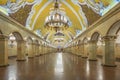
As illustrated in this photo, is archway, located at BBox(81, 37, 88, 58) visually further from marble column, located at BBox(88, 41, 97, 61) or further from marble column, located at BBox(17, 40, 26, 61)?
marble column, located at BBox(17, 40, 26, 61)

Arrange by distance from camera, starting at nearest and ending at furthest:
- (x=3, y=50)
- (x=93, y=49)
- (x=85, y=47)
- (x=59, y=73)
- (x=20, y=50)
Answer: (x=59, y=73)
(x=3, y=50)
(x=20, y=50)
(x=93, y=49)
(x=85, y=47)

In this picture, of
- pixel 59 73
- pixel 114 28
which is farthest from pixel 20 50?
pixel 114 28

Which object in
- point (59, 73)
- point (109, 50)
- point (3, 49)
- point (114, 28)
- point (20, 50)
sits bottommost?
point (59, 73)

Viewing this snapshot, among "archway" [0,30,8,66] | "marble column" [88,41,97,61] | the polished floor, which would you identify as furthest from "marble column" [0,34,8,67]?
"marble column" [88,41,97,61]

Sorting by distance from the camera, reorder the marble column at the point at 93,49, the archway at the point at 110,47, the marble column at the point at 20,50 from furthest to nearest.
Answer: the marble column at the point at 93,49, the marble column at the point at 20,50, the archway at the point at 110,47

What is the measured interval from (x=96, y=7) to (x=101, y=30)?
6.80ft

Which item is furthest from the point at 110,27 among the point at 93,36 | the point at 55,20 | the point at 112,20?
the point at 55,20

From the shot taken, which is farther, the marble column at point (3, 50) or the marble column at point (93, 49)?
the marble column at point (93, 49)

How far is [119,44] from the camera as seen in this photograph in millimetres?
16859

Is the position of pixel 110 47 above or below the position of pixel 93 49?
above

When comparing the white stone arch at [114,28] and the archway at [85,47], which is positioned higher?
the white stone arch at [114,28]

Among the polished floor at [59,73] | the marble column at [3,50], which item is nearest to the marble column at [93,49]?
the polished floor at [59,73]

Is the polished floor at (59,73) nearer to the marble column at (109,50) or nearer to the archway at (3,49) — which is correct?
the archway at (3,49)

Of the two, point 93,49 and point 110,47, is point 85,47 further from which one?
point 110,47
